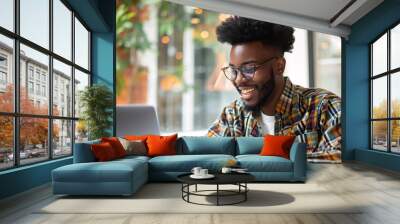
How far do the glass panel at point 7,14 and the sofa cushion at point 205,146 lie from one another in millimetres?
3098

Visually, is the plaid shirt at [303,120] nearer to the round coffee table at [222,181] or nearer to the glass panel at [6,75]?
the round coffee table at [222,181]

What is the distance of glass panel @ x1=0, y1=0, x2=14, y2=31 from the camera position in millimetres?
4770

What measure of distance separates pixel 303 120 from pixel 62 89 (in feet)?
15.6

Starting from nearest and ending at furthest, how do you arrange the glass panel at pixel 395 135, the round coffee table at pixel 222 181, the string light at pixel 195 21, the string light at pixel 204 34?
1. the round coffee table at pixel 222 181
2. the glass panel at pixel 395 135
3. the string light at pixel 204 34
4. the string light at pixel 195 21

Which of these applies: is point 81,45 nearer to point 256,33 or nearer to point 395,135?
point 256,33

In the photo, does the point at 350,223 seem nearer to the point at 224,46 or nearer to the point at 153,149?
the point at 153,149

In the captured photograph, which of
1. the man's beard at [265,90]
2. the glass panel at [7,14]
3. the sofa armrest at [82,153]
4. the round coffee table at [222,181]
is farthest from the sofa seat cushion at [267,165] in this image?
the glass panel at [7,14]

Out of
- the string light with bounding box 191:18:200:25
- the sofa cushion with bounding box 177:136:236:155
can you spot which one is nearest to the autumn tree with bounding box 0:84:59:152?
the sofa cushion with bounding box 177:136:236:155

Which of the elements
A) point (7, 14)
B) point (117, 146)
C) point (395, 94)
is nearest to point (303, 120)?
point (395, 94)

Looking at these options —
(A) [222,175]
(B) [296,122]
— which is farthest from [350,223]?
(B) [296,122]

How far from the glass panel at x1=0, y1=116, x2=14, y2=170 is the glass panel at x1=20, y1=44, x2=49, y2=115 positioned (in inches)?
17.2

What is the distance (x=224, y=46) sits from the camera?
29.4ft

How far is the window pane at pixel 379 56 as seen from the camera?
823cm

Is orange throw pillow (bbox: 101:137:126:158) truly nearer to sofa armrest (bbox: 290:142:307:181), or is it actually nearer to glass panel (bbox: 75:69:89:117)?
glass panel (bbox: 75:69:89:117)
